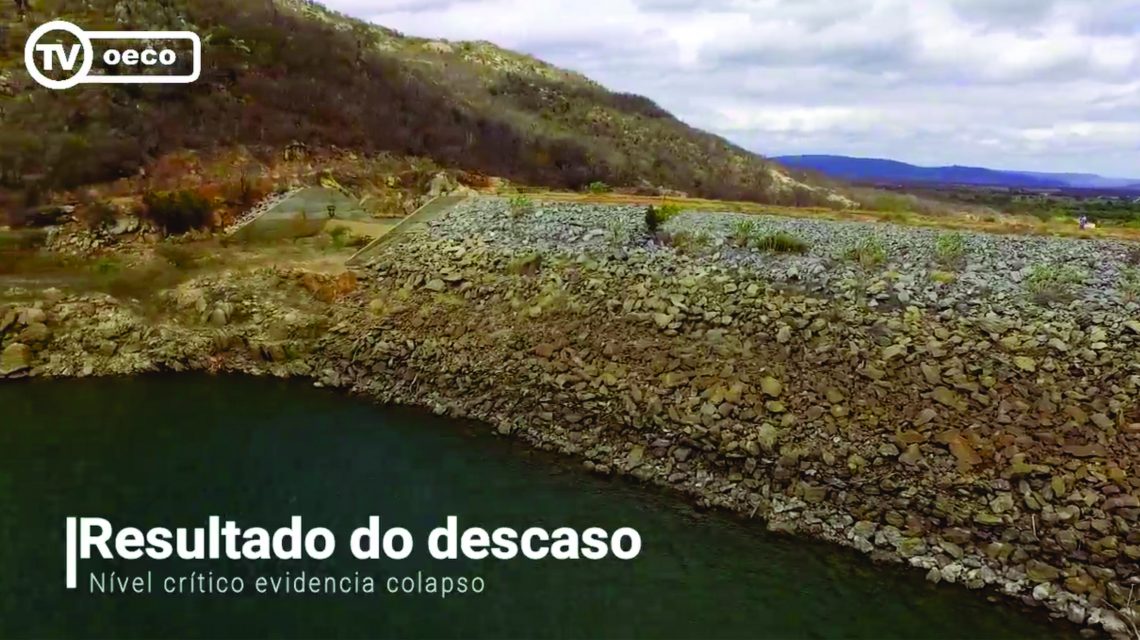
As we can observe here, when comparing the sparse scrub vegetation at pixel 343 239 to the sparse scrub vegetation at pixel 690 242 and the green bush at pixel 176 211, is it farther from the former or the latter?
the sparse scrub vegetation at pixel 690 242

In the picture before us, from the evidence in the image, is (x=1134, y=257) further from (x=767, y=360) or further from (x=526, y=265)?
(x=526, y=265)

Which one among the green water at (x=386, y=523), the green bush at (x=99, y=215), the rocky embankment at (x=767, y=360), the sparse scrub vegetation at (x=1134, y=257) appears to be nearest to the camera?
the green water at (x=386, y=523)

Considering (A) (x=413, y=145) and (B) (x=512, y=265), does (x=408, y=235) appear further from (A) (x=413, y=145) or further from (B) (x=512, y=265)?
(A) (x=413, y=145)

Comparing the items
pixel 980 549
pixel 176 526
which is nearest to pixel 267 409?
pixel 176 526

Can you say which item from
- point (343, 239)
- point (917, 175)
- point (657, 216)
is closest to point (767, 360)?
point (657, 216)

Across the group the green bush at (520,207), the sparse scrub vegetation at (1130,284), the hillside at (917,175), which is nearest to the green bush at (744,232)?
the green bush at (520,207)

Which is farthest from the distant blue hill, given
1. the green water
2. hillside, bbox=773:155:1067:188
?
the green water

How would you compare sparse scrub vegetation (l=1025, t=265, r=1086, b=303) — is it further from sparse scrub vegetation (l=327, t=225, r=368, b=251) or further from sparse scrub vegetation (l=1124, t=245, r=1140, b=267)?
sparse scrub vegetation (l=327, t=225, r=368, b=251)
